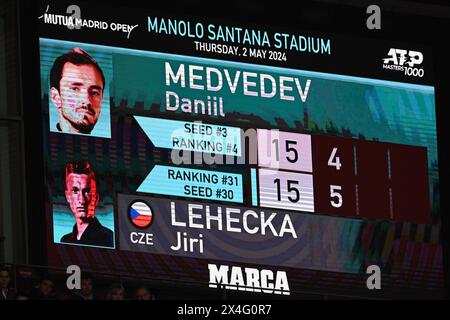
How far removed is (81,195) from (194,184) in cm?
114

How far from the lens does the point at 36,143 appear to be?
82.9 feet

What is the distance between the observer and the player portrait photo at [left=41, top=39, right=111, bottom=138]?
25359mm

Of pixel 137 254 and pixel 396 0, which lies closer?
pixel 137 254

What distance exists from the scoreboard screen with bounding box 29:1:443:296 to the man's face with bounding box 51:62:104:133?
13 mm

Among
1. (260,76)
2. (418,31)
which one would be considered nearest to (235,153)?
(260,76)

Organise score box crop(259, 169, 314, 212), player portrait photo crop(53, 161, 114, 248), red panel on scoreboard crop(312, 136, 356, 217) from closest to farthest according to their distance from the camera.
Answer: player portrait photo crop(53, 161, 114, 248), score box crop(259, 169, 314, 212), red panel on scoreboard crop(312, 136, 356, 217)

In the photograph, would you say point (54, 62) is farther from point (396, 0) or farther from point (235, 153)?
point (396, 0)

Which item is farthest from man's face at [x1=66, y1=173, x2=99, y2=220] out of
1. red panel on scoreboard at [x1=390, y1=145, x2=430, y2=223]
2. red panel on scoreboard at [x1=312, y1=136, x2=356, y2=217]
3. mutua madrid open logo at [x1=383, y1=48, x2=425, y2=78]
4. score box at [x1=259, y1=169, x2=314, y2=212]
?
mutua madrid open logo at [x1=383, y1=48, x2=425, y2=78]

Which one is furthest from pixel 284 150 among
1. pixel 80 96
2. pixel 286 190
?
pixel 80 96

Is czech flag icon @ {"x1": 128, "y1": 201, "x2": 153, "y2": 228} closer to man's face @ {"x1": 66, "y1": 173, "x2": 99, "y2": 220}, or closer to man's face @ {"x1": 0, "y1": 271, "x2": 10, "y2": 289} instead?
man's face @ {"x1": 66, "y1": 173, "x2": 99, "y2": 220}

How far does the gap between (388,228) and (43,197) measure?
3.50 metres

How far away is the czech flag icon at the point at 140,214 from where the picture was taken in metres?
25.5

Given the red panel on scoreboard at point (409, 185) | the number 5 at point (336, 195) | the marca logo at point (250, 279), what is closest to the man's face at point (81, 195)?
the marca logo at point (250, 279)

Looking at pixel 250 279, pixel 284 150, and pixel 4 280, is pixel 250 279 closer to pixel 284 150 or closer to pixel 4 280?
pixel 284 150
